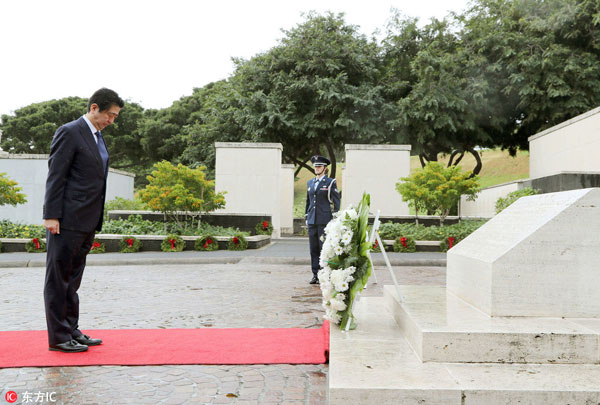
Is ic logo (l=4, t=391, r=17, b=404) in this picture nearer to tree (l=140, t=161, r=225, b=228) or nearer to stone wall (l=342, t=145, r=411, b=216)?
tree (l=140, t=161, r=225, b=228)

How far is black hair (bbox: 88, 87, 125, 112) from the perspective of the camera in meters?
4.29

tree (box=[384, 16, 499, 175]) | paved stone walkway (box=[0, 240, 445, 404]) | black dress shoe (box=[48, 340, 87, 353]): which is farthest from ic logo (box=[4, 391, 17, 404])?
tree (box=[384, 16, 499, 175])

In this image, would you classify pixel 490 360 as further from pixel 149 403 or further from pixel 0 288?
pixel 0 288

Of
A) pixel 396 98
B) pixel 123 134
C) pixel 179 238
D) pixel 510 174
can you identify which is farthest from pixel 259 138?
pixel 510 174

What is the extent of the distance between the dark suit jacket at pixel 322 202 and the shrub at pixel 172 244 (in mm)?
6687

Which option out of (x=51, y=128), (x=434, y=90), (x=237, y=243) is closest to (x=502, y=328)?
(x=237, y=243)

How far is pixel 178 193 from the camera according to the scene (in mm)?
14719

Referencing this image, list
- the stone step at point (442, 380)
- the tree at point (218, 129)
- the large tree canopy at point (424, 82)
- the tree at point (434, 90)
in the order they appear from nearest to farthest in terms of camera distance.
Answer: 1. the stone step at point (442, 380)
2. the large tree canopy at point (424, 82)
3. the tree at point (434, 90)
4. the tree at point (218, 129)

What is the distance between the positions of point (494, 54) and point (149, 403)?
80.0 feet

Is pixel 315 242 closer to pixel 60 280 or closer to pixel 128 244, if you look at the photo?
pixel 60 280

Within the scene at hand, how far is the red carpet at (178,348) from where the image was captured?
3943 millimetres

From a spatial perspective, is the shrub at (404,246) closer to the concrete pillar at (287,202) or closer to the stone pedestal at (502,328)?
the stone pedestal at (502,328)

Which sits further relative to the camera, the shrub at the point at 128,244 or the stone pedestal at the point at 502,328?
the shrub at the point at 128,244

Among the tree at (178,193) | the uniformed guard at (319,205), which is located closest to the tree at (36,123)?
the tree at (178,193)
